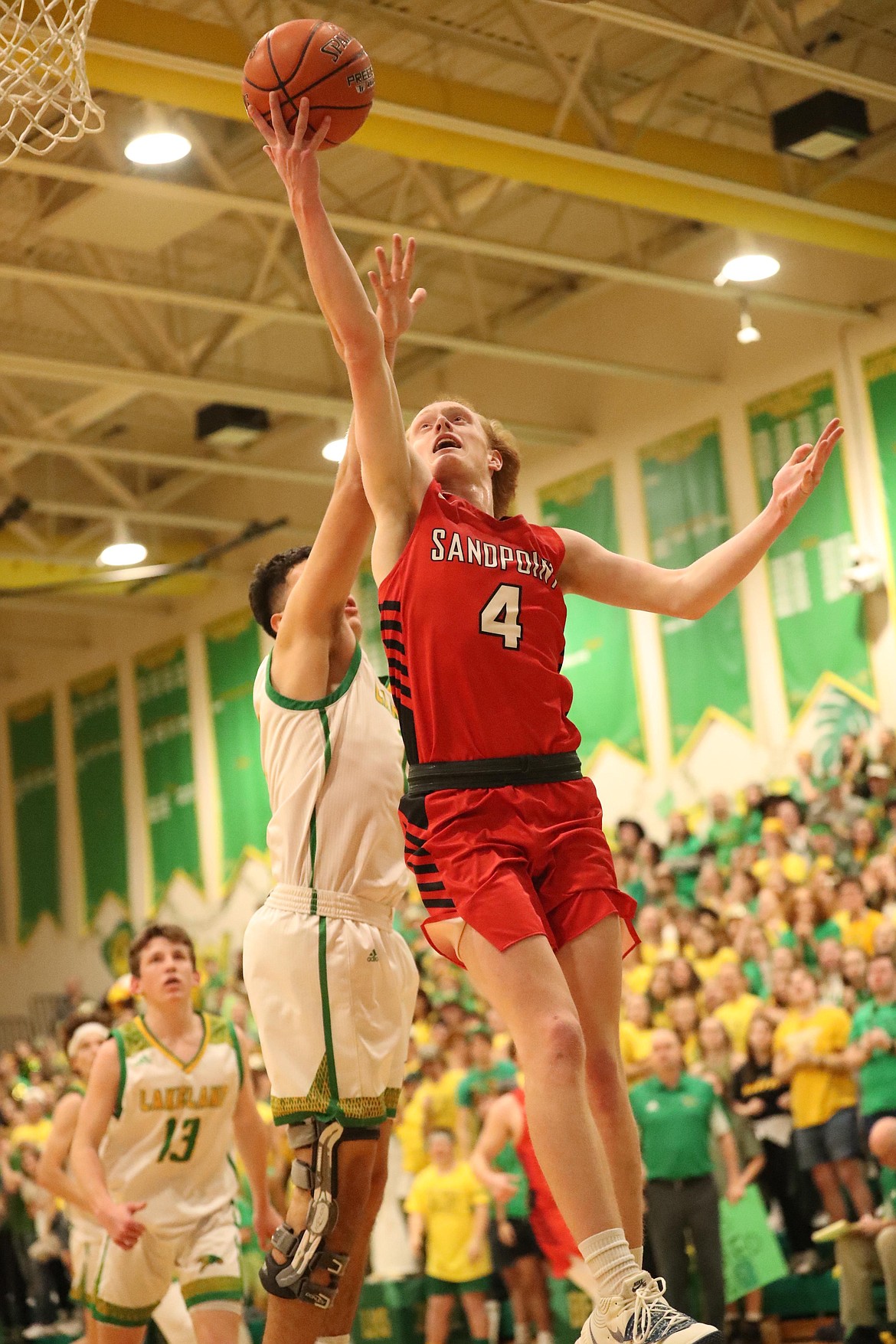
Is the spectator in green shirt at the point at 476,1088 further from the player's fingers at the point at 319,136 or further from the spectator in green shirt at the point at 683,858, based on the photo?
the player's fingers at the point at 319,136

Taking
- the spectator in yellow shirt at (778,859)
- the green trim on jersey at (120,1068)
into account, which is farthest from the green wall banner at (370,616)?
the green trim on jersey at (120,1068)

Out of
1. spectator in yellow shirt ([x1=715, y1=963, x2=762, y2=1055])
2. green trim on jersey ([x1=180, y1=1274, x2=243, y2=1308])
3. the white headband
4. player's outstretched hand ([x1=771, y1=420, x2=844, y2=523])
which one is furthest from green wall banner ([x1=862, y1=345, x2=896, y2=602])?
player's outstretched hand ([x1=771, y1=420, x2=844, y2=523])

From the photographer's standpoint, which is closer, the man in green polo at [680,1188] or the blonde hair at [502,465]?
the blonde hair at [502,465]

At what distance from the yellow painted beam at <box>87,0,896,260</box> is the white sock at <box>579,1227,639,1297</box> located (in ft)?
28.9

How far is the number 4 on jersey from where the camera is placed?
384cm

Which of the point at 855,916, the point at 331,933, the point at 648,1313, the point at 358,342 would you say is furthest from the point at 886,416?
the point at 648,1313

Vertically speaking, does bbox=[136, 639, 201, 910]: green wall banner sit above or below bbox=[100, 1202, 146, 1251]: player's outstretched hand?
above

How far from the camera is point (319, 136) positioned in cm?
402

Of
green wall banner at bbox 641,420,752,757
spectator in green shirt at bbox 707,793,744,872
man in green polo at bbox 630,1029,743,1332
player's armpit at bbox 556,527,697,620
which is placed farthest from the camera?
green wall banner at bbox 641,420,752,757

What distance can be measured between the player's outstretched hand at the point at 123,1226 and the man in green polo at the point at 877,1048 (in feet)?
14.7

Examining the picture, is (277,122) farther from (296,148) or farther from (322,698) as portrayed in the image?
(322,698)

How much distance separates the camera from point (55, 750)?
26.0 metres

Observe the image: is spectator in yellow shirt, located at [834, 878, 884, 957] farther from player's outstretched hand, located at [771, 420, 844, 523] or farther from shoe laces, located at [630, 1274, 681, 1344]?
shoe laces, located at [630, 1274, 681, 1344]

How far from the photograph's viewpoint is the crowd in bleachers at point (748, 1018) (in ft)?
32.2
